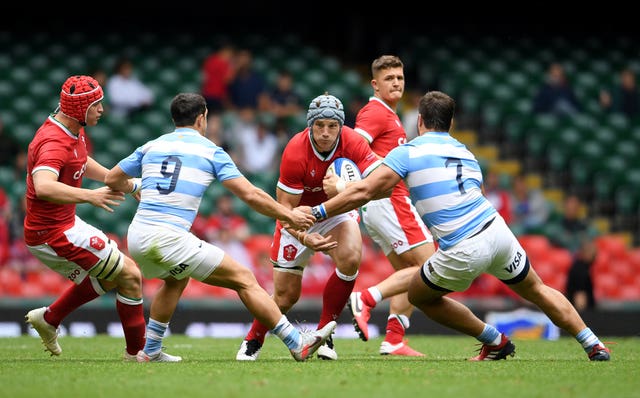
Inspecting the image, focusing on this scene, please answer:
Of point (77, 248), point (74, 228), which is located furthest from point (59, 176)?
point (77, 248)

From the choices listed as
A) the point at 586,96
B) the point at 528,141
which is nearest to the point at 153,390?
the point at 528,141

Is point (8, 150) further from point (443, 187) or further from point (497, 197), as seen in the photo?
point (443, 187)

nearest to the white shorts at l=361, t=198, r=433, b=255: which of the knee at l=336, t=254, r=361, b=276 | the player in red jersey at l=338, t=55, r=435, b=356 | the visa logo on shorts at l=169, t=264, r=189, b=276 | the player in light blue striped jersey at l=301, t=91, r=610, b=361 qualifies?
the player in red jersey at l=338, t=55, r=435, b=356

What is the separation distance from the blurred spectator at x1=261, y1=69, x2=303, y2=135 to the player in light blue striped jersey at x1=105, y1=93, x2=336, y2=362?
952 centimetres

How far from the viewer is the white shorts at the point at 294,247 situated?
30.4 feet

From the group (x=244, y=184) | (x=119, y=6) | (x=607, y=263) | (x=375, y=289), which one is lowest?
(x=607, y=263)

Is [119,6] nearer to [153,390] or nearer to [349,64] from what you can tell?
[349,64]

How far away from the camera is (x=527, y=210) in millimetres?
17625

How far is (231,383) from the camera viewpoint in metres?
6.95

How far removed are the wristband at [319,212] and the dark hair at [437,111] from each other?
1.11 metres

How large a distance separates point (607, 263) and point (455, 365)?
9645 millimetres

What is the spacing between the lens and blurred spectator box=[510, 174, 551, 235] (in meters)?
17.5

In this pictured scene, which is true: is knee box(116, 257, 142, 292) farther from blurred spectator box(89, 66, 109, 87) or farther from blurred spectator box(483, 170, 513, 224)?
blurred spectator box(89, 66, 109, 87)

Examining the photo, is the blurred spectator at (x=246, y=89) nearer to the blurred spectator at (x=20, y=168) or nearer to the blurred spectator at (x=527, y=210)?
the blurred spectator at (x=20, y=168)
